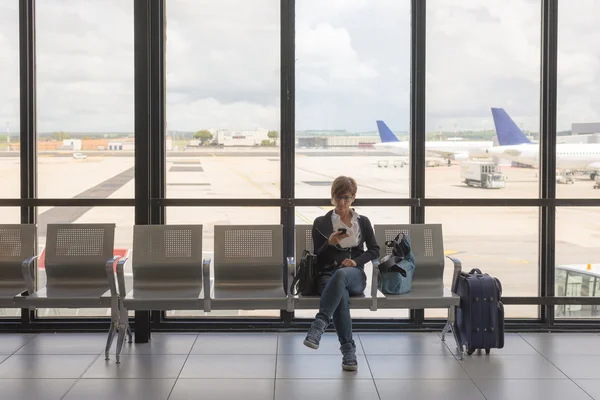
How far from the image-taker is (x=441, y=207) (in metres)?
6.48

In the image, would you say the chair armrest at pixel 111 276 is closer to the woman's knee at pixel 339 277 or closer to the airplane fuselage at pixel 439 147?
the woman's knee at pixel 339 277

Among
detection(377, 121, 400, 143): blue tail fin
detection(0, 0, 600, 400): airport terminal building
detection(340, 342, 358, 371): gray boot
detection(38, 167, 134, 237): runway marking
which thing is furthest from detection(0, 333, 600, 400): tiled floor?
detection(377, 121, 400, 143): blue tail fin

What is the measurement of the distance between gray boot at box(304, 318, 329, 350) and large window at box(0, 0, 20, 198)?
308 cm

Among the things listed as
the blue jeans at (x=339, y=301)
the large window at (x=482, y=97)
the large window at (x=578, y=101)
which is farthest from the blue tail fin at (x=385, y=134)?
the blue jeans at (x=339, y=301)

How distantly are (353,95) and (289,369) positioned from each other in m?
2.59

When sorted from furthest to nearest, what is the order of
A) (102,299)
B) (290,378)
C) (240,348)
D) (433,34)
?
(433,34), (240,348), (102,299), (290,378)

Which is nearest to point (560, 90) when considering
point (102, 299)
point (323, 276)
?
point (323, 276)

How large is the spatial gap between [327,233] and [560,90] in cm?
257

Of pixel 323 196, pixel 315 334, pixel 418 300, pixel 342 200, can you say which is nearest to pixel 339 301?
pixel 315 334

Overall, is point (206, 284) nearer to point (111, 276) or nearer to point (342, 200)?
point (111, 276)

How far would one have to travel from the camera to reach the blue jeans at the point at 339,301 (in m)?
5.23

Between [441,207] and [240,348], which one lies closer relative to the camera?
[240,348]

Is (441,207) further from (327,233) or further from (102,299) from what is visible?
(102,299)

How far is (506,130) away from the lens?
21.4 feet
